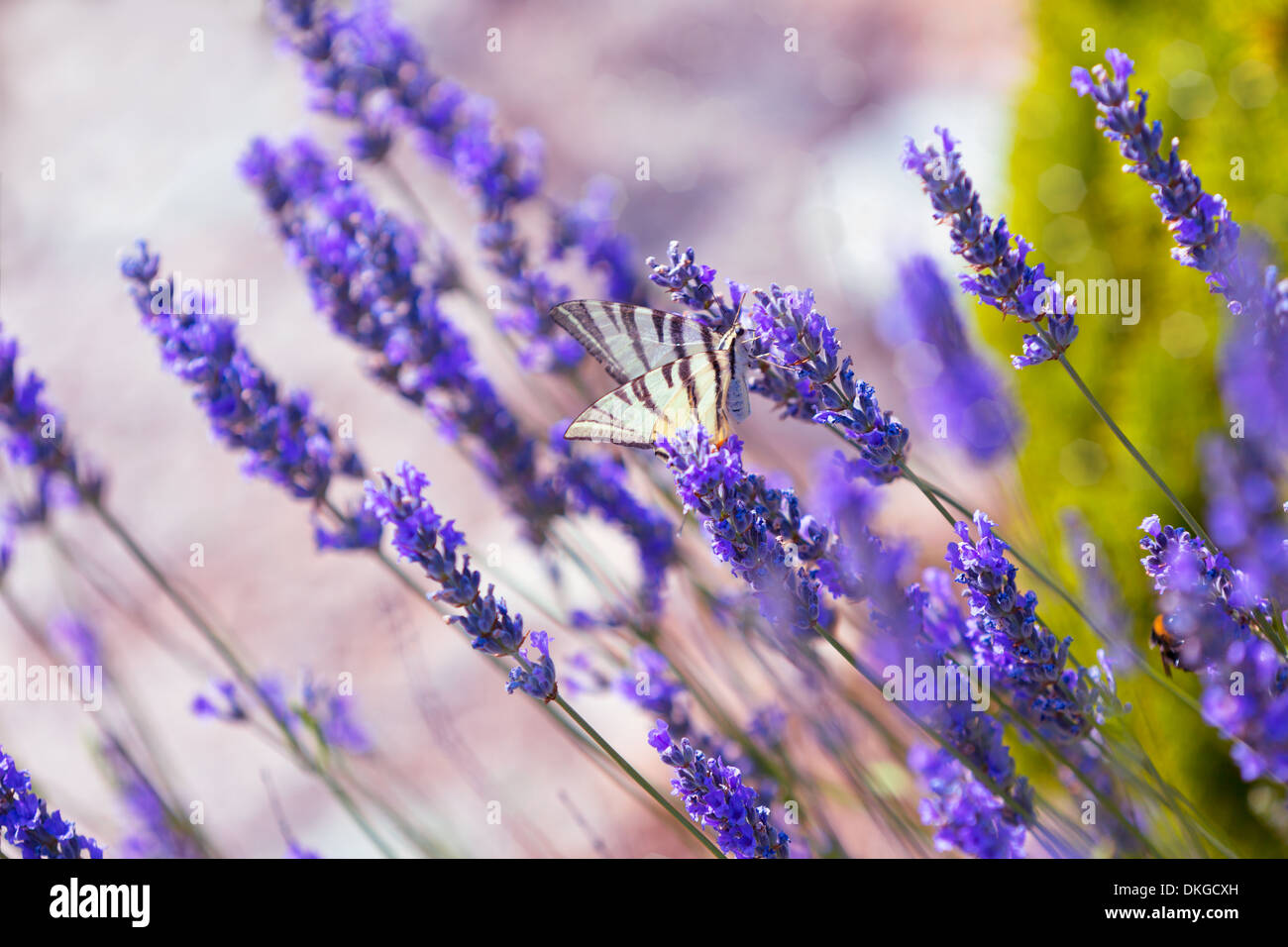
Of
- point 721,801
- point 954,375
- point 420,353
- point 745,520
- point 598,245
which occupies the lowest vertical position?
point 721,801

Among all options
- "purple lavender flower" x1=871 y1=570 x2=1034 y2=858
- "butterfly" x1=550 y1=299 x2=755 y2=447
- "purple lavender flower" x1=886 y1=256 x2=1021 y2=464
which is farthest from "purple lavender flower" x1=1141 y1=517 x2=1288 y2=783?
"purple lavender flower" x1=886 y1=256 x2=1021 y2=464

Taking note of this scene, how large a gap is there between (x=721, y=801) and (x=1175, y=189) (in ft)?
2.77

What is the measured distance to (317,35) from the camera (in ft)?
7.29

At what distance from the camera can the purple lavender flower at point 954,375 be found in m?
1.87

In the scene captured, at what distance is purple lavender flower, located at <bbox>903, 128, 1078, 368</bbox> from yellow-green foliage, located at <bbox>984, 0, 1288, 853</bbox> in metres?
0.81

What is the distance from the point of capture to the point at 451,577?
3.96 feet

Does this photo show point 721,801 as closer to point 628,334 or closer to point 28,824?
point 628,334

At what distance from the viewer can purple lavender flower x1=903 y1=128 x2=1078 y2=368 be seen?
3.71 ft

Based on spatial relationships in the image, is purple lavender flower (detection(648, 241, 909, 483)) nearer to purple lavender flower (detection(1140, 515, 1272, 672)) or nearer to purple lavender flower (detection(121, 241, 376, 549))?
purple lavender flower (detection(1140, 515, 1272, 672))

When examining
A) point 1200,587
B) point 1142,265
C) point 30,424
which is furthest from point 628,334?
point 1142,265

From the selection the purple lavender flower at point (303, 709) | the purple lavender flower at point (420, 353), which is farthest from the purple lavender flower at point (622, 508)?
the purple lavender flower at point (303, 709)

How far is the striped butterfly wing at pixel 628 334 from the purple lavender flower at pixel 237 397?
58 cm
